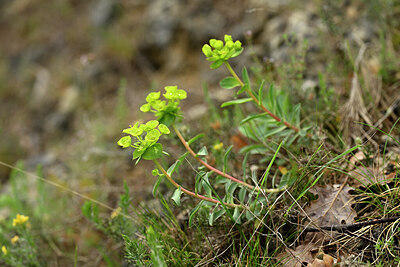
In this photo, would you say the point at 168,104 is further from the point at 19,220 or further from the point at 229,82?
the point at 19,220

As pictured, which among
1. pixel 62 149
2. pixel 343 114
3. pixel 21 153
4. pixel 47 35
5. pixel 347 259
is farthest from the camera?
pixel 47 35

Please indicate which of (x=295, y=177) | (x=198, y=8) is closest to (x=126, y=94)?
(x=198, y=8)

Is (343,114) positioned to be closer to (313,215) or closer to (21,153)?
(313,215)

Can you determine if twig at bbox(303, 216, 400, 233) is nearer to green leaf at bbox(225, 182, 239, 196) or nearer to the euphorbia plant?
the euphorbia plant

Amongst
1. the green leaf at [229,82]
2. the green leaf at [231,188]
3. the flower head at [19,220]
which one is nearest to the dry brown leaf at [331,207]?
the green leaf at [231,188]

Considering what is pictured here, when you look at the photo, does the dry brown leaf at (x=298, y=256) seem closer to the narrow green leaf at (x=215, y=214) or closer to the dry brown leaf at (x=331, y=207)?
the dry brown leaf at (x=331, y=207)

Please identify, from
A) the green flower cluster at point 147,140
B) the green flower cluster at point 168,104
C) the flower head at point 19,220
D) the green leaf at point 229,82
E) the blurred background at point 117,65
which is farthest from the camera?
the blurred background at point 117,65
